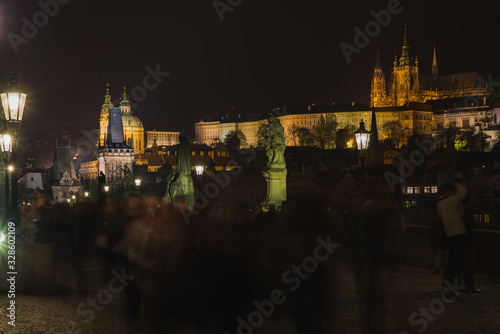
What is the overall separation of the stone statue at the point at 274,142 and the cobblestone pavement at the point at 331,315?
353 inches

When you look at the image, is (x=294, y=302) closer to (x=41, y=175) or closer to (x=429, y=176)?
(x=429, y=176)

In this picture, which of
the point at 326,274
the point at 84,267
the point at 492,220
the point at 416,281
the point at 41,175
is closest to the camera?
the point at 326,274

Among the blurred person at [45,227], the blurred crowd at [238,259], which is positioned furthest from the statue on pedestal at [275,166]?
the blurred crowd at [238,259]

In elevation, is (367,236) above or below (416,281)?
above

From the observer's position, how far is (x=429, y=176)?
74.4 meters

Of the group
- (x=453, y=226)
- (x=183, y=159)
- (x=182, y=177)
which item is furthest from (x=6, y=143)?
(x=453, y=226)

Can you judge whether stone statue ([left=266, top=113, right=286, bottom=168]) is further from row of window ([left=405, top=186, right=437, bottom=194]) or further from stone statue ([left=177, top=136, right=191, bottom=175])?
row of window ([left=405, top=186, right=437, bottom=194])

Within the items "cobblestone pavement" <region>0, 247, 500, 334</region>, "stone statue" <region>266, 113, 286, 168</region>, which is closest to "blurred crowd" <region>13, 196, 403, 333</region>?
"cobblestone pavement" <region>0, 247, 500, 334</region>

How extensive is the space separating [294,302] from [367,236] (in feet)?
4.94

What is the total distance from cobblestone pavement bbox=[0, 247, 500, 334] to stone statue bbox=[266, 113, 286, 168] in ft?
29.4

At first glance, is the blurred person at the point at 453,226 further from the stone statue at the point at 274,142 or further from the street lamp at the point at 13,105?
the stone statue at the point at 274,142

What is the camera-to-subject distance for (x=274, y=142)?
22.8m

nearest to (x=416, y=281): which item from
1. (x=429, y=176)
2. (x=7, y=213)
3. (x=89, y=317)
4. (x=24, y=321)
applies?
(x=89, y=317)

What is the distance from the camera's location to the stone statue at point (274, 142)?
22.6m
